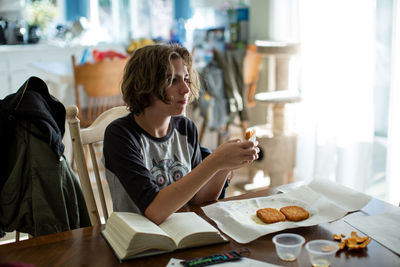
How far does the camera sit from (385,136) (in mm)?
2803

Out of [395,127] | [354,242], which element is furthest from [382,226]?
[395,127]

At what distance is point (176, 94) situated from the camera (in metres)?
1.36

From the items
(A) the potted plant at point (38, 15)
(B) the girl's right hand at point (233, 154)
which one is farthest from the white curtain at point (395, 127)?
(A) the potted plant at point (38, 15)

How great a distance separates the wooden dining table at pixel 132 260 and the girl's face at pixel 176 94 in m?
0.39

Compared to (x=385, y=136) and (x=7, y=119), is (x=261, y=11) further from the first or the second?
(x=7, y=119)

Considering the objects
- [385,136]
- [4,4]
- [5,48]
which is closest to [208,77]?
[385,136]

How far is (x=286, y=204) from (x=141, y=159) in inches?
16.0

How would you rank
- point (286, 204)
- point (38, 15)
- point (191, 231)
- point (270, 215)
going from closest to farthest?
point (191, 231)
point (270, 215)
point (286, 204)
point (38, 15)

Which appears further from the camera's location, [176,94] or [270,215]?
[176,94]

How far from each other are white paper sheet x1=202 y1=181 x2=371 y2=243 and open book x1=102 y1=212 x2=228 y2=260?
64mm

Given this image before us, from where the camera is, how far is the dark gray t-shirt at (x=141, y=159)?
4.14ft

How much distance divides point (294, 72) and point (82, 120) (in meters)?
1.46

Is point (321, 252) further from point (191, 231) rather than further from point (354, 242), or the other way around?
point (191, 231)

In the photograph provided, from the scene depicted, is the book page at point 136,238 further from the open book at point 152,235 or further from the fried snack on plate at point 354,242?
the fried snack on plate at point 354,242
